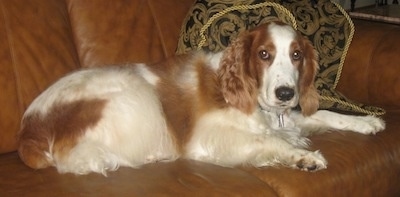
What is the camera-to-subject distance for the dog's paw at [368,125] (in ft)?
10.0

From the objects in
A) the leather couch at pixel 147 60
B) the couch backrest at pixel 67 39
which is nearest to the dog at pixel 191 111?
the leather couch at pixel 147 60

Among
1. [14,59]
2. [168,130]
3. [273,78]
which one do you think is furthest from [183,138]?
[14,59]

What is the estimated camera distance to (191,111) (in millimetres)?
2945

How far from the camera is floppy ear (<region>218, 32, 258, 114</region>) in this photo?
293cm

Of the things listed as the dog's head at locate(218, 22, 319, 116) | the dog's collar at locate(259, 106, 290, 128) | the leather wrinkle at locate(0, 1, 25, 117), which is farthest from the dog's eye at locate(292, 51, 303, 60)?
the leather wrinkle at locate(0, 1, 25, 117)

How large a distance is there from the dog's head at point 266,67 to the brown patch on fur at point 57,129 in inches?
26.8

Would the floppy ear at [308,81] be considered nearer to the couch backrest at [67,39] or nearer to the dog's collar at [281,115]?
the dog's collar at [281,115]

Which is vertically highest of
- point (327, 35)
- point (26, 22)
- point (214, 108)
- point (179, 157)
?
point (26, 22)

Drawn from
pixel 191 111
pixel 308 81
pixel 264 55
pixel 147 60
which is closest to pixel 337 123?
pixel 308 81

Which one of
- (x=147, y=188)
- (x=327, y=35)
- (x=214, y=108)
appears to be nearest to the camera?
(x=147, y=188)

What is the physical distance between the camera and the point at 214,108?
2959 millimetres

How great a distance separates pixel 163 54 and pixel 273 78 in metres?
1.00

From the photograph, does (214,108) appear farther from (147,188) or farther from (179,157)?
(147,188)

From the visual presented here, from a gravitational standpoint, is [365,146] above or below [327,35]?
below
